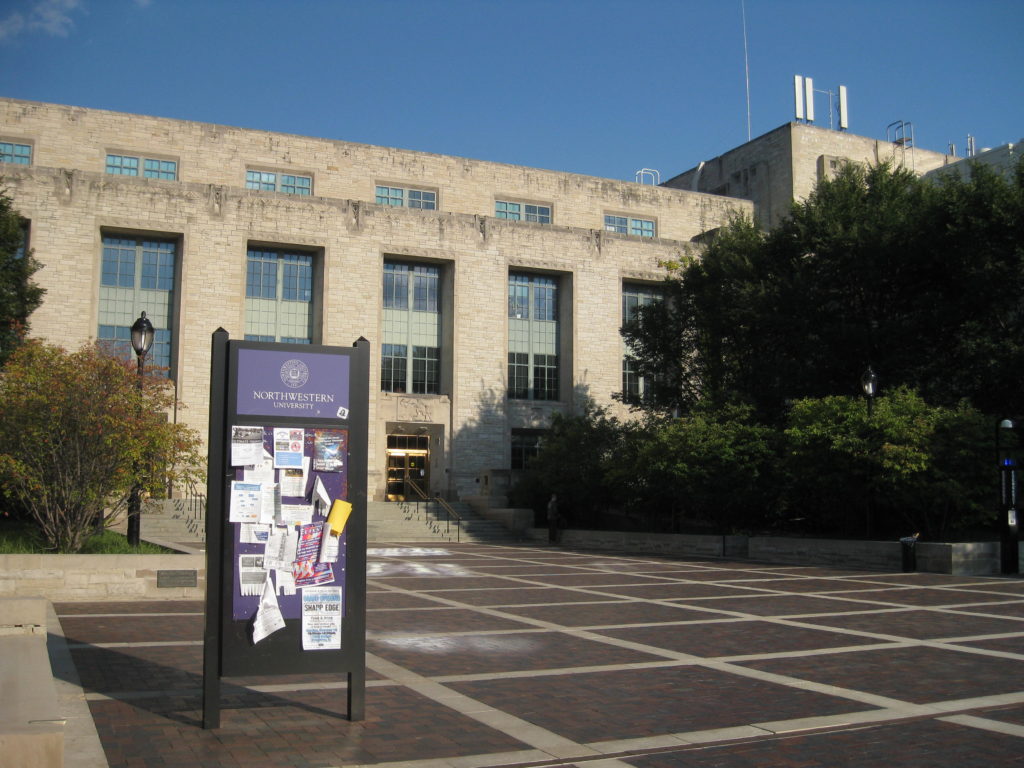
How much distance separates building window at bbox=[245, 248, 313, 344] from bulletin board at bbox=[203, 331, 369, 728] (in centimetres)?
3558

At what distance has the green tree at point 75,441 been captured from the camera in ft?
50.5

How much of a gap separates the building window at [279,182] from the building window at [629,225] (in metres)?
16.5

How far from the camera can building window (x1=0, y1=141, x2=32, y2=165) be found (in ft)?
138

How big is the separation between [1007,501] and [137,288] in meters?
34.0

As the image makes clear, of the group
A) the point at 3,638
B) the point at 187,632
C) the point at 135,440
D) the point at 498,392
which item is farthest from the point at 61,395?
the point at 498,392

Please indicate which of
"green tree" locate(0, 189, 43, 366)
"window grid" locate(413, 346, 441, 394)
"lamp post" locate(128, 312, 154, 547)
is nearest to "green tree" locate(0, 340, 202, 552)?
"lamp post" locate(128, 312, 154, 547)

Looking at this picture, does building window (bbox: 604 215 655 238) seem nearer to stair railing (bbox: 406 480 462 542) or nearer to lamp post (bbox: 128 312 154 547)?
stair railing (bbox: 406 480 462 542)

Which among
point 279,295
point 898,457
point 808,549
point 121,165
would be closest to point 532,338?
point 279,295

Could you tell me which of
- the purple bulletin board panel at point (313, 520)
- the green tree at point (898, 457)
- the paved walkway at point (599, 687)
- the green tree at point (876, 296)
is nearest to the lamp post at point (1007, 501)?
the green tree at point (898, 457)

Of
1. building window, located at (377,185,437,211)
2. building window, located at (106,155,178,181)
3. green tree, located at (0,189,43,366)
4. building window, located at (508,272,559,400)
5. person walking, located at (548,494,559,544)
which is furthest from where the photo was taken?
building window, located at (377,185,437,211)

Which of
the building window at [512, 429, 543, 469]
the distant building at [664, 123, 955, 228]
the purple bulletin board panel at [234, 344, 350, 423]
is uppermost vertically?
the distant building at [664, 123, 955, 228]

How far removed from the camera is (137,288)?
40.0m

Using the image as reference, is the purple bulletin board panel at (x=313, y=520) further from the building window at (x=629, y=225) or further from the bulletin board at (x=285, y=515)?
the building window at (x=629, y=225)

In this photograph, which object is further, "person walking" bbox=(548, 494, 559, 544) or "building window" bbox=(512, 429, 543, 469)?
"building window" bbox=(512, 429, 543, 469)
